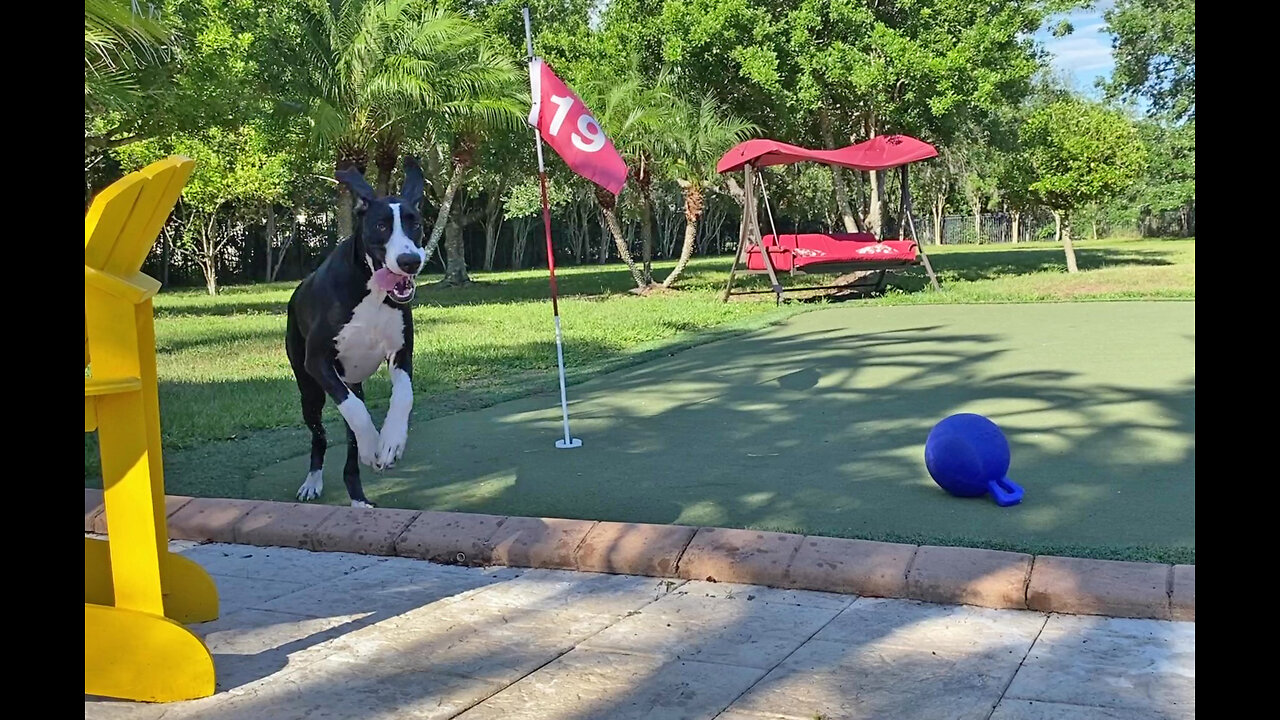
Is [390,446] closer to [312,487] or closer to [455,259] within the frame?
[312,487]

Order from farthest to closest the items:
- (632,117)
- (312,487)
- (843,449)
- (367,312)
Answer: (632,117)
(843,449)
(312,487)
(367,312)

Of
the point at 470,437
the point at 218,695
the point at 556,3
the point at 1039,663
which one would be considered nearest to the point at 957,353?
the point at 470,437

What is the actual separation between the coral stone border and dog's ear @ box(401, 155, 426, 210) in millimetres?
1420

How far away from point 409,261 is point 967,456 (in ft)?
8.77

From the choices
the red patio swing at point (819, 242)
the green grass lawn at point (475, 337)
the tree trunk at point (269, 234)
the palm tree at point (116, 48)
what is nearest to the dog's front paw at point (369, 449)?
the green grass lawn at point (475, 337)

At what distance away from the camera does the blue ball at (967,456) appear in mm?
5172

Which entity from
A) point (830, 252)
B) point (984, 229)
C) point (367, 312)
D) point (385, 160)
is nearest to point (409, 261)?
point (367, 312)

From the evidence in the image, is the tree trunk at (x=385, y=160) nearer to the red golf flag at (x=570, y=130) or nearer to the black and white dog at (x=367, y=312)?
the red golf flag at (x=570, y=130)

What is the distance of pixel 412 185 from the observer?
502 cm

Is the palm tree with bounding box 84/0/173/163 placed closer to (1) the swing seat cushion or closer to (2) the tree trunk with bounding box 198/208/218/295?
(1) the swing seat cushion

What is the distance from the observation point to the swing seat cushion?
1906 cm

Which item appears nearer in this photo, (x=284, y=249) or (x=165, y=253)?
(x=165, y=253)

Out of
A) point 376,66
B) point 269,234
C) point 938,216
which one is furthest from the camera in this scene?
point 938,216

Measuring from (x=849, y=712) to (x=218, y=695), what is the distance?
1.91 m
